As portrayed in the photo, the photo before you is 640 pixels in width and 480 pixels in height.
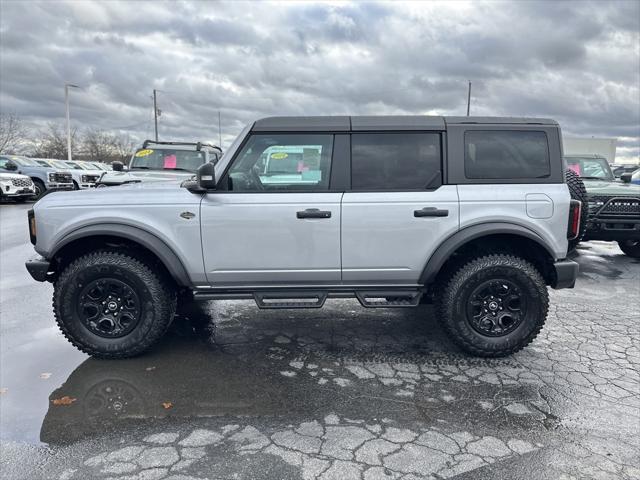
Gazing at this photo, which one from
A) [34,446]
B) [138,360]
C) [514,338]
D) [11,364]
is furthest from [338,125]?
[11,364]

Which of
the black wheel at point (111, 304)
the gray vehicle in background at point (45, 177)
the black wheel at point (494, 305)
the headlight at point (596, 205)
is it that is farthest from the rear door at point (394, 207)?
the gray vehicle in background at point (45, 177)

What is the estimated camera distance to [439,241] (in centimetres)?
372

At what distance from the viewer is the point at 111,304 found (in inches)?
150

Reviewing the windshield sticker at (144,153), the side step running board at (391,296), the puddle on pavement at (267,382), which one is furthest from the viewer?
the windshield sticker at (144,153)

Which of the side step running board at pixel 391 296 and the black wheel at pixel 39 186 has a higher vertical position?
the black wheel at pixel 39 186

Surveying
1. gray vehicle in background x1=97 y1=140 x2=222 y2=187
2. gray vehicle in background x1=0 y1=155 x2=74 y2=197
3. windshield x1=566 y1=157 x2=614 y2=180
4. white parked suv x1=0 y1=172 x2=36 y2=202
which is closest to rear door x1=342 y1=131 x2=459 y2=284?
gray vehicle in background x1=97 y1=140 x2=222 y2=187

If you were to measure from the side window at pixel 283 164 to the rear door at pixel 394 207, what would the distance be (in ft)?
0.86

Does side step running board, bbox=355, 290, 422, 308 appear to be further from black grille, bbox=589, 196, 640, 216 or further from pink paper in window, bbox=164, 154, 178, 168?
pink paper in window, bbox=164, 154, 178, 168

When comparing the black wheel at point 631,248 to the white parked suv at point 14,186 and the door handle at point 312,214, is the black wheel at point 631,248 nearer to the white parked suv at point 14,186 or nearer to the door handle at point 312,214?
the door handle at point 312,214

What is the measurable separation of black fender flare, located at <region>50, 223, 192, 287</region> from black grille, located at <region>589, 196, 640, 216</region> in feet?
20.8

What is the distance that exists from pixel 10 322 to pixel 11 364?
1197 millimetres

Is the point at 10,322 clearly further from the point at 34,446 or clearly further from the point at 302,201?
the point at 302,201

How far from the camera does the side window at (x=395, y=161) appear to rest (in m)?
3.77

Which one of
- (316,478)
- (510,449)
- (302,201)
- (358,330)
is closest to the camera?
(316,478)
